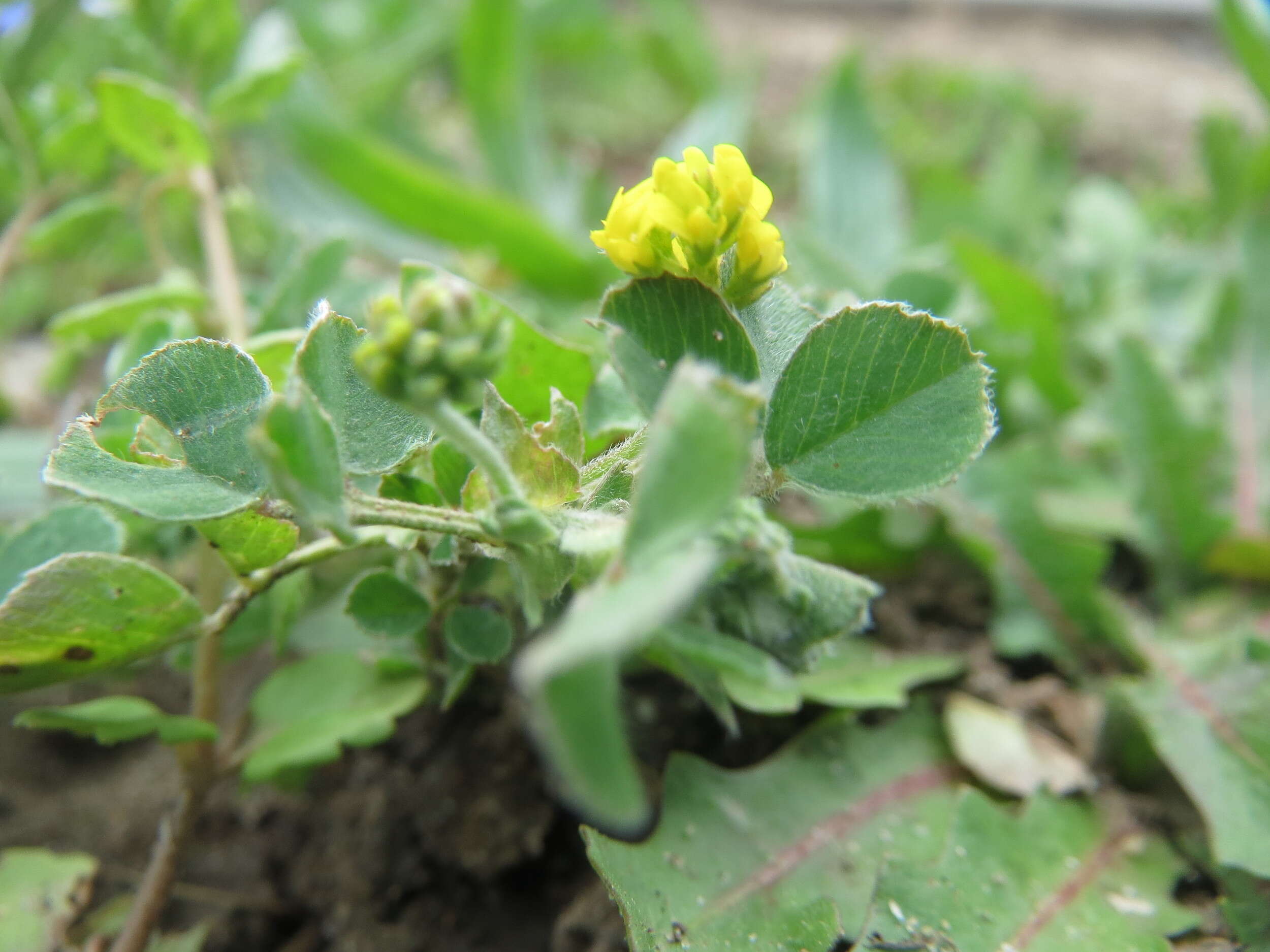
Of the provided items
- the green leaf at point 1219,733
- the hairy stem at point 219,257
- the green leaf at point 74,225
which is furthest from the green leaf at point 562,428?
the green leaf at point 74,225

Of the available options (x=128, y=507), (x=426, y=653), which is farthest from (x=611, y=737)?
(x=426, y=653)

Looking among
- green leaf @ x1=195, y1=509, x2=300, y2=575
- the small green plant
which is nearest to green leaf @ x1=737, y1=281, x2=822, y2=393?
the small green plant

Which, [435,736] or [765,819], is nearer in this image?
[765,819]

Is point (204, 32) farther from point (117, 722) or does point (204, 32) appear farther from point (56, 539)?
point (117, 722)

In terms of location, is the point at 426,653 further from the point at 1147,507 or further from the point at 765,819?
the point at 1147,507

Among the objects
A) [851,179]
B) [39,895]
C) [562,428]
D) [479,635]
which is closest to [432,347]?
[562,428]

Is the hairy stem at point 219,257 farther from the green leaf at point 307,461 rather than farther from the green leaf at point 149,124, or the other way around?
the green leaf at point 307,461
